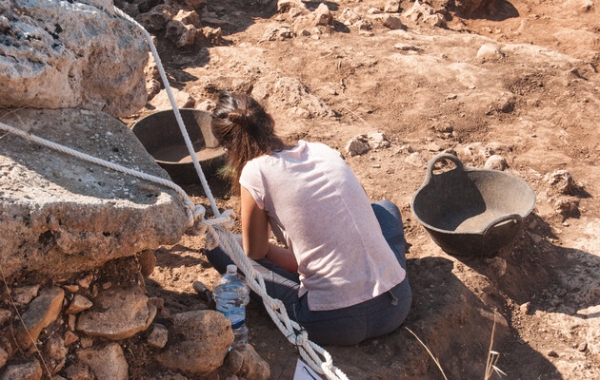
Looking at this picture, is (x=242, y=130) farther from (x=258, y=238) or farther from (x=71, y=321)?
(x=71, y=321)

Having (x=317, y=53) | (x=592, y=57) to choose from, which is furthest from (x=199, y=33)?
(x=592, y=57)

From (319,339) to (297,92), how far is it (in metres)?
2.86

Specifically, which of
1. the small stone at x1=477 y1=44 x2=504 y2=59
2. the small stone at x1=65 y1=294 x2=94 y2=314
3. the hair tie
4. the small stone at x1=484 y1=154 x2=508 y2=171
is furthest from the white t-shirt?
the small stone at x1=477 y1=44 x2=504 y2=59

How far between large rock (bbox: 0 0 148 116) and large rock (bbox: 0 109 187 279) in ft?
0.42

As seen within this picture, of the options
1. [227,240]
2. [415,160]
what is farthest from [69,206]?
[415,160]

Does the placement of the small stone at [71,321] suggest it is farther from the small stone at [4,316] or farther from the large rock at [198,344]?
the large rock at [198,344]

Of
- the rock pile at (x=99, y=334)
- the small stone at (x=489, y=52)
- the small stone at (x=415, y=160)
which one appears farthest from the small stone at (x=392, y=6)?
the rock pile at (x=99, y=334)

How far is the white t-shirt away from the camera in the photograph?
3.04m

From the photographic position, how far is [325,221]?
304 centimetres

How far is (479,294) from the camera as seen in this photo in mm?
3746

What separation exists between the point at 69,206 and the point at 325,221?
1.18 metres

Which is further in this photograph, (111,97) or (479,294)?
(479,294)

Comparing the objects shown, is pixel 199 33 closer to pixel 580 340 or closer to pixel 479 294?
pixel 479 294

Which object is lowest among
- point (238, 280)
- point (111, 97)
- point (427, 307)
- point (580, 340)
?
point (580, 340)
